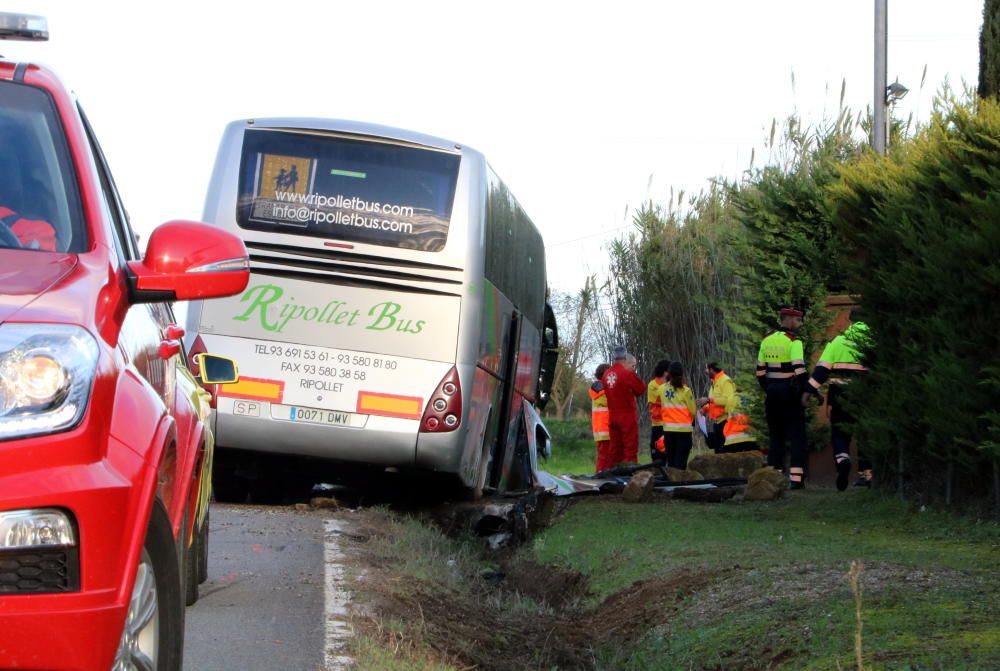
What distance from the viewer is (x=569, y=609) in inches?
358

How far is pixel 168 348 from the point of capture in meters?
4.64

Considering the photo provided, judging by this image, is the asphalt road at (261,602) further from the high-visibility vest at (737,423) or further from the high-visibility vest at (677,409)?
the high-visibility vest at (677,409)

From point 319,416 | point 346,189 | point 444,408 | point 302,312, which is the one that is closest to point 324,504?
point 319,416

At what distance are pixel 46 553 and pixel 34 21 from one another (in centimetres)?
194

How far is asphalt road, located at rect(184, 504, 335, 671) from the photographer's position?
18.8ft

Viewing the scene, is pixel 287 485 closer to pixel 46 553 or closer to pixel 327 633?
pixel 327 633

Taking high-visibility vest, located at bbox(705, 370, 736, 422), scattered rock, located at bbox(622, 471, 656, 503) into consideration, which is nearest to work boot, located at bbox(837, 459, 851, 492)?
scattered rock, located at bbox(622, 471, 656, 503)

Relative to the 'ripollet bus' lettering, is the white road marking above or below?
below

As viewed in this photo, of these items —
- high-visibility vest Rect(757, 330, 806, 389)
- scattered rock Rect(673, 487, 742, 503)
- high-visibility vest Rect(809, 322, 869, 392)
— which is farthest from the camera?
high-visibility vest Rect(757, 330, 806, 389)

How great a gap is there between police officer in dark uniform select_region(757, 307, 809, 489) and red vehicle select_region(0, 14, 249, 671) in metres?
11.8

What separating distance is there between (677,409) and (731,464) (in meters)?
3.02

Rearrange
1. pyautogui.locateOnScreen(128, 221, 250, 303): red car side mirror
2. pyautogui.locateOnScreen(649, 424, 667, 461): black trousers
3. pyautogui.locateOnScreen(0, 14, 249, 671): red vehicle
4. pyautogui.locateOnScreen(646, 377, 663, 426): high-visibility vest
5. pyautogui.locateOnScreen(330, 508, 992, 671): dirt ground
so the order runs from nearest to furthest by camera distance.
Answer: pyautogui.locateOnScreen(0, 14, 249, 671): red vehicle, pyautogui.locateOnScreen(128, 221, 250, 303): red car side mirror, pyautogui.locateOnScreen(330, 508, 992, 671): dirt ground, pyautogui.locateOnScreen(646, 377, 663, 426): high-visibility vest, pyautogui.locateOnScreen(649, 424, 667, 461): black trousers

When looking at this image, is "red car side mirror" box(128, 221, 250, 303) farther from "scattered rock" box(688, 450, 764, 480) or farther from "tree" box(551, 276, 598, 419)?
"tree" box(551, 276, 598, 419)

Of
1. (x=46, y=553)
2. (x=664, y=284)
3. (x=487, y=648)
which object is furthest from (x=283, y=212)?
(x=664, y=284)
